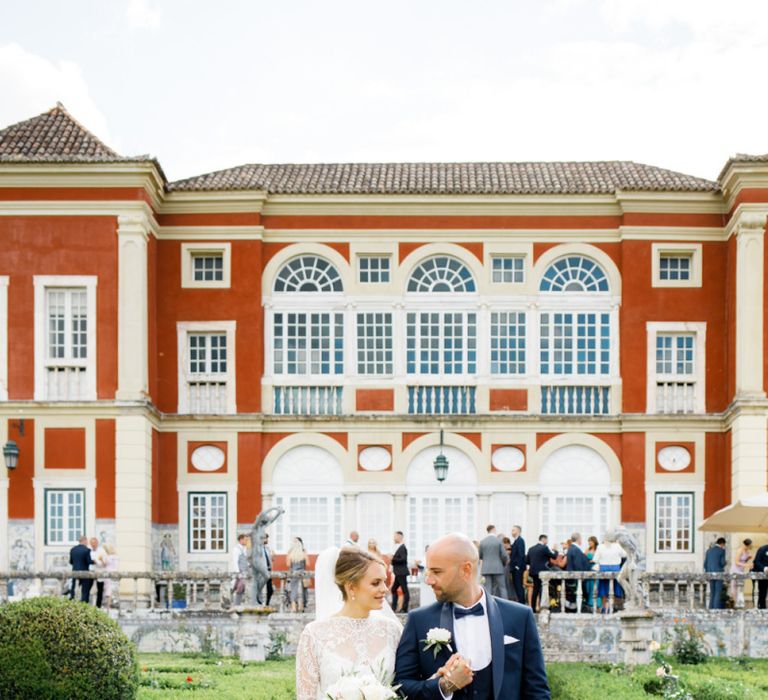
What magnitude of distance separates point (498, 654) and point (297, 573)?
20149 millimetres

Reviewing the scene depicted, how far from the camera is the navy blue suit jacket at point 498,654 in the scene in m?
7.88

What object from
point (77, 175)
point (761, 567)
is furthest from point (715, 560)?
point (77, 175)

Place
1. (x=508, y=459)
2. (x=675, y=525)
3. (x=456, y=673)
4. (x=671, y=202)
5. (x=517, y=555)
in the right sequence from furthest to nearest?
(x=671, y=202), (x=508, y=459), (x=675, y=525), (x=517, y=555), (x=456, y=673)

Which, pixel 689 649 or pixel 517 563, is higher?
pixel 517 563

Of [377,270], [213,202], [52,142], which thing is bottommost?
[377,270]

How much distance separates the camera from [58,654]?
14.8 meters

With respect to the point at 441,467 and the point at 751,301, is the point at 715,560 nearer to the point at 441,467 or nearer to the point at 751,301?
the point at 751,301

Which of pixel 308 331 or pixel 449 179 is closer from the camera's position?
pixel 308 331

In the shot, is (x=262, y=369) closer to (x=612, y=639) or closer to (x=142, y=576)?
(x=142, y=576)

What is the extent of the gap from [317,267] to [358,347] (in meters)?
2.12

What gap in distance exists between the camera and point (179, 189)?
35531 millimetres

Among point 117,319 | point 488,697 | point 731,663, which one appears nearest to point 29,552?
point 117,319

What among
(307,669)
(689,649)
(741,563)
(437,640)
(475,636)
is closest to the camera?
(437,640)

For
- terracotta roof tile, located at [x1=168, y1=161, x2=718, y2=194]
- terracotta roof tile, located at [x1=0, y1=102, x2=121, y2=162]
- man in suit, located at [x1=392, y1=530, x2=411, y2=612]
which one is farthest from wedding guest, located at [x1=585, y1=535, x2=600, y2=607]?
terracotta roof tile, located at [x1=0, y1=102, x2=121, y2=162]
